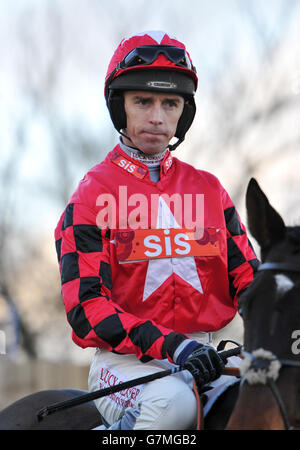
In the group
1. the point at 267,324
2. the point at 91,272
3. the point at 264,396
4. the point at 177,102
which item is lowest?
the point at 264,396

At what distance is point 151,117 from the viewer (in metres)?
3.43

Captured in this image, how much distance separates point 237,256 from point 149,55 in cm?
117

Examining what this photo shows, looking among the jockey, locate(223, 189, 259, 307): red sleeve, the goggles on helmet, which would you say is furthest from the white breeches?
the goggles on helmet

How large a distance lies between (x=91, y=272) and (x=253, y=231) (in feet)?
2.87

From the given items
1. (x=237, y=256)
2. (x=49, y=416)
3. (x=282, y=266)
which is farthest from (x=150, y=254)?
(x=49, y=416)

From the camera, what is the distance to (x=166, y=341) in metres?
2.80

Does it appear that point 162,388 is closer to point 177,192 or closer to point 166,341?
point 166,341

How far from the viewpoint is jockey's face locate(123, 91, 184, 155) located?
3.44m

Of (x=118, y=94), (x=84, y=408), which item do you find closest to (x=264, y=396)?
(x=84, y=408)

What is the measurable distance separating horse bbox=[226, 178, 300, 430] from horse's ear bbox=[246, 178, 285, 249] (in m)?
0.12

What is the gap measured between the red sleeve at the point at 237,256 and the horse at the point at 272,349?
0.98m

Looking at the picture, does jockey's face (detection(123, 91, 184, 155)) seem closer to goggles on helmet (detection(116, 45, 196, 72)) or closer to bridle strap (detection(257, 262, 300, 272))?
goggles on helmet (detection(116, 45, 196, 72))

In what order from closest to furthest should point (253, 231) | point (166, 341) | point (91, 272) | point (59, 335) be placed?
point (253, 231) → point (166, 341) → point (91, 272) → point (59, 335)

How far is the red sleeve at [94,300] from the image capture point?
2857 mm
